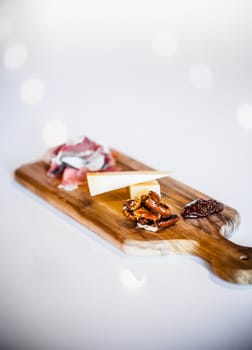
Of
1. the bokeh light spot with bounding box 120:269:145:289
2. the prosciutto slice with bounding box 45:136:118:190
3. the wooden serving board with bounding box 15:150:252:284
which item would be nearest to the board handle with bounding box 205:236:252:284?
the wooden serving board with bounding box 15:150:252:284

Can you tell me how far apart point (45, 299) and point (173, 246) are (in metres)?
0.40

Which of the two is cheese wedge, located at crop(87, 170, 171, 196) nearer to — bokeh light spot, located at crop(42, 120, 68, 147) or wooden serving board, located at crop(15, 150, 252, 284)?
wooden serving board, located at crop(15, 150, 252, 284)

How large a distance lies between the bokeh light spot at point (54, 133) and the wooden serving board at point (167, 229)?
31cm

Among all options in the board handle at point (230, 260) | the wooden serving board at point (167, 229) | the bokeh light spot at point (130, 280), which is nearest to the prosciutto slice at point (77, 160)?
the wooden serving board at point (167, 229)

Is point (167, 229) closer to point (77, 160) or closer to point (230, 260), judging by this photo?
point (230, 260)

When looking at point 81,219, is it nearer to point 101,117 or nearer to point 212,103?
point 101,117

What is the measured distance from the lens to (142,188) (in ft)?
6.19

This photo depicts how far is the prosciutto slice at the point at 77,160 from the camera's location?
203 cm

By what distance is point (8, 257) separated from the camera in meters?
1.72

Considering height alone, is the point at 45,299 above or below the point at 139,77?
below

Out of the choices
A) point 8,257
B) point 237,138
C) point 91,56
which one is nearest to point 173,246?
point 8,257

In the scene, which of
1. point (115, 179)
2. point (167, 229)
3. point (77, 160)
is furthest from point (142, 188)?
point (77, 160)

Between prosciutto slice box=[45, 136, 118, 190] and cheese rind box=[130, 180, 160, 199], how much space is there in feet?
0.76

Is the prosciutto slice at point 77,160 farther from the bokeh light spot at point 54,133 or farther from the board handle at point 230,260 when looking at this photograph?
the board handle at point 230,260
